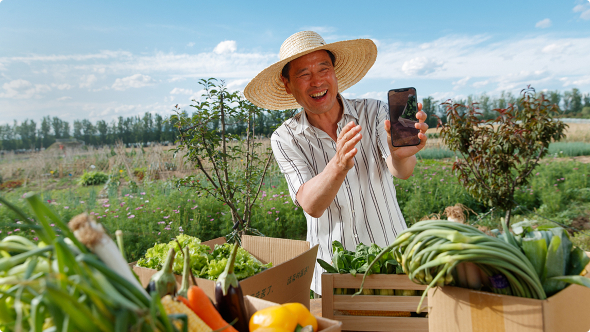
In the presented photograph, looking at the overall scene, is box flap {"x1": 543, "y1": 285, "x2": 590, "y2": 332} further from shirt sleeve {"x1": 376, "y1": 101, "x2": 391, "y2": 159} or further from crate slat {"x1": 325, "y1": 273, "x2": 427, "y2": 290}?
shirt sleeve {"x1": 376, "y1": 101, "x2": 391, "y2": 159}

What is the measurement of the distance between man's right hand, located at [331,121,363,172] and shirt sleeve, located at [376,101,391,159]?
578mm

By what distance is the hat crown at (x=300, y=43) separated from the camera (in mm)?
2098

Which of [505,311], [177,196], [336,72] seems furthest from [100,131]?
[505,311]

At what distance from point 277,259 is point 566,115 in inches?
442

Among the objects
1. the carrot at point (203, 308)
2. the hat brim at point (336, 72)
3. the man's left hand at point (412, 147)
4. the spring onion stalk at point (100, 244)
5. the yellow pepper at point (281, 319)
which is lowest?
the yellow pepper at point (281, 319)

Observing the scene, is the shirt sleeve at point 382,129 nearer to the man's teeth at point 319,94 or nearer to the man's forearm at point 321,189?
the man's teeth at point 319,94

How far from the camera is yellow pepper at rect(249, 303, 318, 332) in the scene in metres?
0.80

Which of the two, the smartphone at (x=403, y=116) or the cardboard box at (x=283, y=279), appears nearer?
the cardboard box at (x=283, y=279)

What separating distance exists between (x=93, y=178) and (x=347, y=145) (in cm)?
625

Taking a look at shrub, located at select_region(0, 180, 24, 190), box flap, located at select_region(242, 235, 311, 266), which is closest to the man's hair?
box flap, located at select_region(242, 235, 311, 266)

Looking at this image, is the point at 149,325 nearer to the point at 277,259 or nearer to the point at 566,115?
the point at 277,259

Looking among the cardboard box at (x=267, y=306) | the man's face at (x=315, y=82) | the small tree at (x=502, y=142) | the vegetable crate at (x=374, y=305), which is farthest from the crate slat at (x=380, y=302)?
the small tree at (x=502, y=142)

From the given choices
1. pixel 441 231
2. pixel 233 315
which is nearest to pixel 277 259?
pixel 233 315

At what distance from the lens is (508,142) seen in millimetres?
4789
